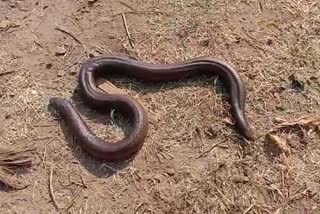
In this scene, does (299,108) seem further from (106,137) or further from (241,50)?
(106,137)

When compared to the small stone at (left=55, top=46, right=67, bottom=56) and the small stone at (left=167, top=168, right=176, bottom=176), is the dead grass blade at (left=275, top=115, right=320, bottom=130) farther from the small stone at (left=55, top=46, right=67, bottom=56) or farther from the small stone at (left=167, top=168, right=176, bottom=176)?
the small stone at (left=55, top=46, right=67, bottom=56)

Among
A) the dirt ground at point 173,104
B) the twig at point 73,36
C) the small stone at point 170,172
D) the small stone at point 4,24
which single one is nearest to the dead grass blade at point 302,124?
the dirt ground at point 173,104

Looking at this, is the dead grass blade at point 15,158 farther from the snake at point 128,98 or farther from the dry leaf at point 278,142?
the dry leaf at point 278,142

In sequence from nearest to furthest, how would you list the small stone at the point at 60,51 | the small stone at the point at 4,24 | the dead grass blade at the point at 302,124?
the dead grass blade at the point at 302,124
the small stone at the point at 60,51
the small stone at the point at 4,24

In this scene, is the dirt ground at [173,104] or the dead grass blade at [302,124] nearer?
the dirt ground at [173,104]

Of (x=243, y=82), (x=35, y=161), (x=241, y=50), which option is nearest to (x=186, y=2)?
(x=241, y=50)
